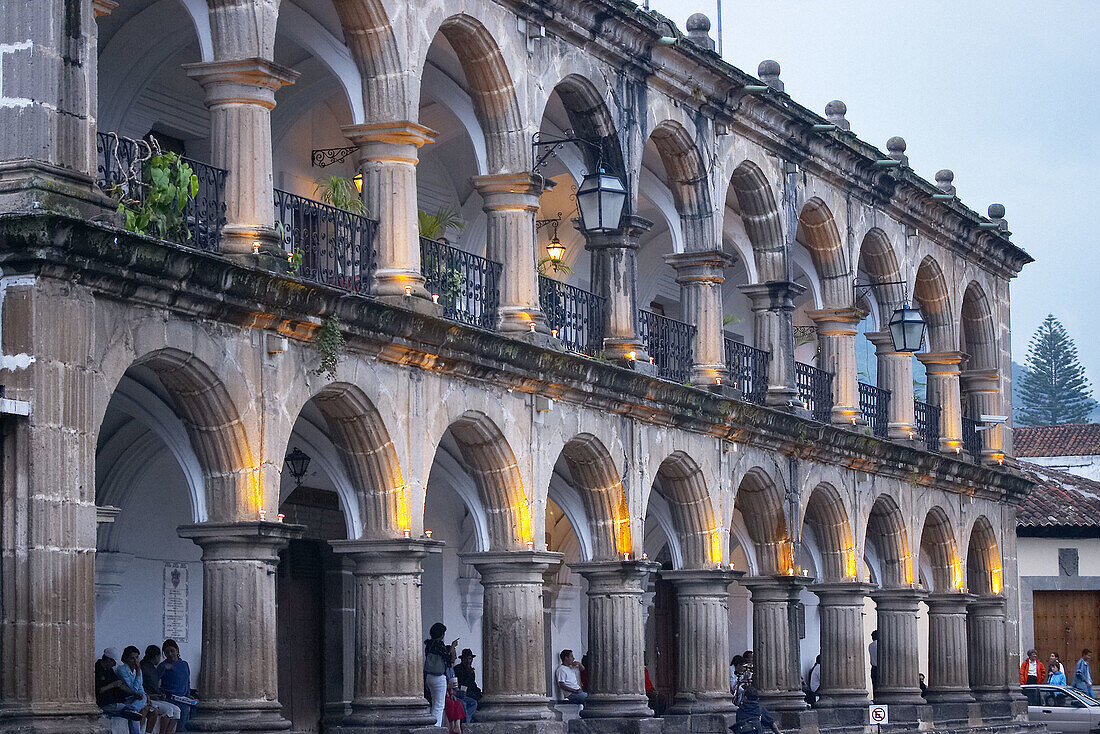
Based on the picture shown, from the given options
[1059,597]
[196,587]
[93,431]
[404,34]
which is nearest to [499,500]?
[196,587]

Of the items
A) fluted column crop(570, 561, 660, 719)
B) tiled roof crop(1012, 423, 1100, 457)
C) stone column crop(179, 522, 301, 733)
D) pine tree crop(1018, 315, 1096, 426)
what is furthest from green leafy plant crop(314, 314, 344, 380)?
pine tree crop(1018, 315, 1096, 426)

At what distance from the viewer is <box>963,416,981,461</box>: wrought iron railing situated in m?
33.0

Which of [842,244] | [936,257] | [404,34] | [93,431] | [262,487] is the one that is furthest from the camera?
[936,257]

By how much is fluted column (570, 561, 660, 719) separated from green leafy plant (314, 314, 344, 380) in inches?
217

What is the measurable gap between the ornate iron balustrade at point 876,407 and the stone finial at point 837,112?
3.75 metres

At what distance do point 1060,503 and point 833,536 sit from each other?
15016mm

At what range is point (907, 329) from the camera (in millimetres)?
28641

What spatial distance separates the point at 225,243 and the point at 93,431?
265 centimetres

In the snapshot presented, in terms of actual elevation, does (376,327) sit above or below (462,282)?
below

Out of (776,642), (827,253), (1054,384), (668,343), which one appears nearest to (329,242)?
(668,343)

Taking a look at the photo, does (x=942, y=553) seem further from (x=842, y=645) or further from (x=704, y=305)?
(x=704, y=305)

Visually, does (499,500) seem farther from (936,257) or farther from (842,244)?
(936,257)

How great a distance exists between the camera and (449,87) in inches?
826

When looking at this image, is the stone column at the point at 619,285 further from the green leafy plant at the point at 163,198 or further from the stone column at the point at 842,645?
the green leafy plant at the point at 163,198
